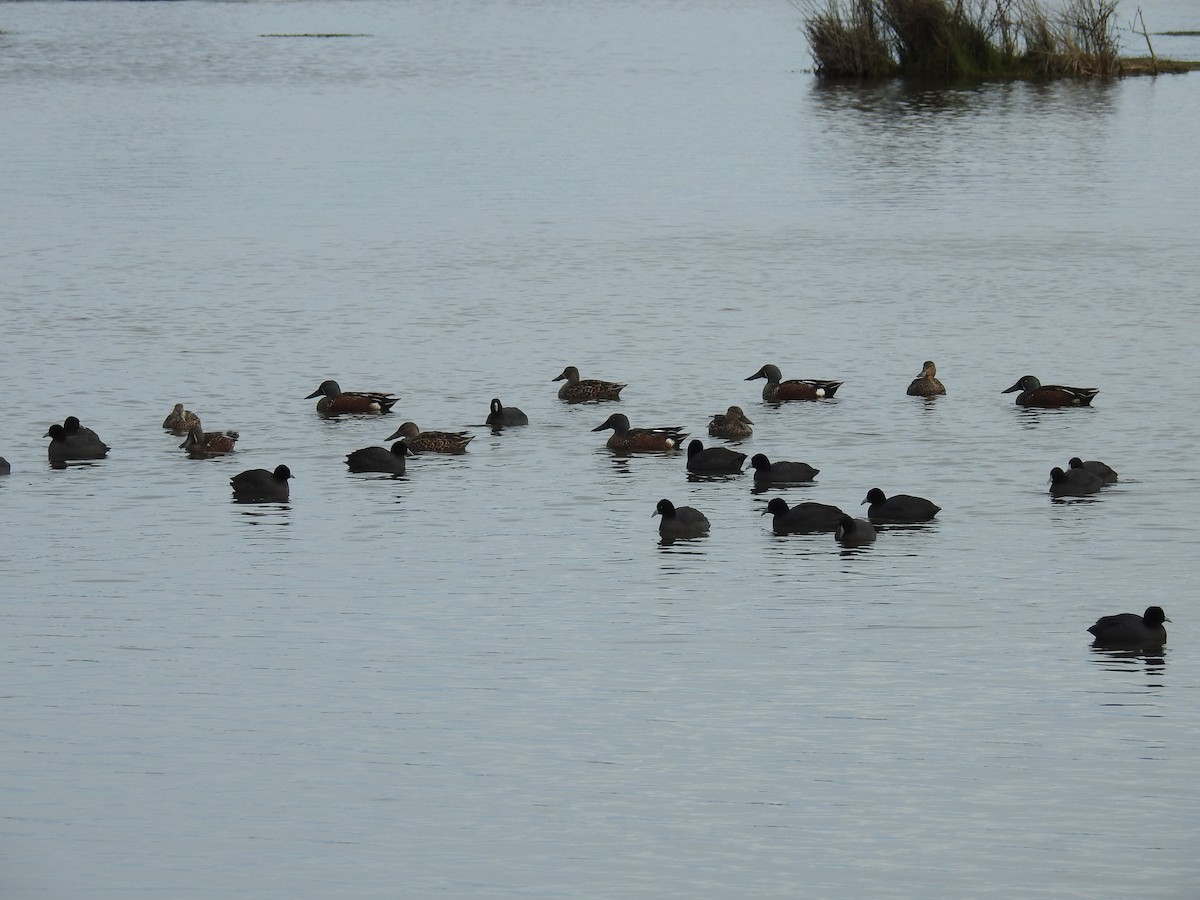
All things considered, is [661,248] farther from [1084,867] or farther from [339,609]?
[1084,867]

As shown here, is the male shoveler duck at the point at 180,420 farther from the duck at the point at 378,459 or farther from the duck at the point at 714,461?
the duck at the point at 714,461

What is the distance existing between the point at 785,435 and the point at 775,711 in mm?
10433

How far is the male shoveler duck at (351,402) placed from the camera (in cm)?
2638

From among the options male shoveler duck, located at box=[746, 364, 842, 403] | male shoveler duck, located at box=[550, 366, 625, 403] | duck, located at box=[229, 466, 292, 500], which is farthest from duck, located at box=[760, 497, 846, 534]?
male shoveler duck, located at box=[550, 366, 625, 403]

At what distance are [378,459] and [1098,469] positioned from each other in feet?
25.4

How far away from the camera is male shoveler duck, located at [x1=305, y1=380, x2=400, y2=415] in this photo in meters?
26.4

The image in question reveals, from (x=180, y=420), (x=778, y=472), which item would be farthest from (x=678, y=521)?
(x=180, y=420)

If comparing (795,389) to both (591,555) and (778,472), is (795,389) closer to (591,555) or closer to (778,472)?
(778,472)

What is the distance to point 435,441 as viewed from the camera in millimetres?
24109

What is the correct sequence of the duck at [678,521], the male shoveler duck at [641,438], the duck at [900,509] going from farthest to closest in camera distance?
the male shoveler duck at [641,438]
the duck at [900,509]
the duck at [678,521]

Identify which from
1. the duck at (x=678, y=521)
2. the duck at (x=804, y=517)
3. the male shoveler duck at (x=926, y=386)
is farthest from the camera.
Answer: the male shoveler duck at (x=926, y=386)

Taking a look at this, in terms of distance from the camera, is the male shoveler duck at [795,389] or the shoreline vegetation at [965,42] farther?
the shoreline vegetation at [965,42]

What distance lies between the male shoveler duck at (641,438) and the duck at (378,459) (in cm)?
258

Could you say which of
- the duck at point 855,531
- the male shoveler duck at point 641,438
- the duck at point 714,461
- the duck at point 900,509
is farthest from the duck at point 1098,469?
the male shoveler duck at point 641,438
